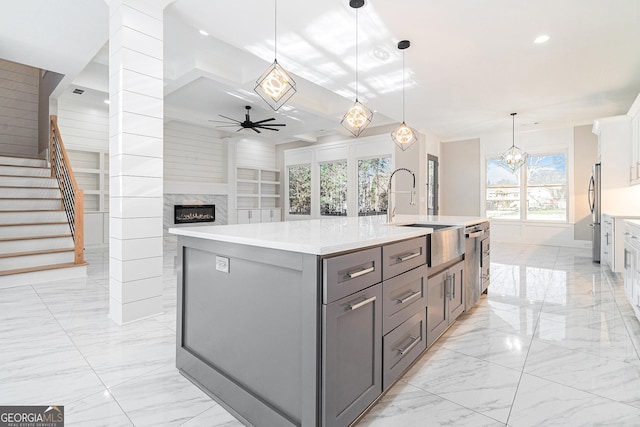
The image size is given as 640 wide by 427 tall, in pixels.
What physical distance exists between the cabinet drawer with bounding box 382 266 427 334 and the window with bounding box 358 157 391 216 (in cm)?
650

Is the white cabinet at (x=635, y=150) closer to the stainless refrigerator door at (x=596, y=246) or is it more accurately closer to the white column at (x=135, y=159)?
the stainless refrigerator door at (x=596, y=246)

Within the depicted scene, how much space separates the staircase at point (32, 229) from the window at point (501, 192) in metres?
8.85

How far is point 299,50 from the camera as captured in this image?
3934 mm

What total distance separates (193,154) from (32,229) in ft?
14.9

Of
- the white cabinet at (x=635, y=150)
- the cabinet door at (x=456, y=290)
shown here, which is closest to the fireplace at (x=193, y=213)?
the cabinet door at (x=456, y=290)

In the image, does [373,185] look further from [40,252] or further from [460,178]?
[40,252]

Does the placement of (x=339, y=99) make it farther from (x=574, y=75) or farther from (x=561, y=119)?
(x=561, y=119)

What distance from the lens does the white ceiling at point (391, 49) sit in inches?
125

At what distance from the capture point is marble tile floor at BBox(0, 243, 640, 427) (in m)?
1.58

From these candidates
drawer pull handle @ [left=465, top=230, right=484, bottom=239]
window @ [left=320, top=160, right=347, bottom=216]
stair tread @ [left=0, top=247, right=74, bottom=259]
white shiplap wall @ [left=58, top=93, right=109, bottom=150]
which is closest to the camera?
drawer pull handle @ [left=465, top=230, right=484, bottom=239]

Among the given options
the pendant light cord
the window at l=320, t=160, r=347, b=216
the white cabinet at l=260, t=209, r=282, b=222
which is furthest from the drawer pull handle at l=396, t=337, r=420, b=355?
the white cabinet at l=260, t=209, r=282, b=222

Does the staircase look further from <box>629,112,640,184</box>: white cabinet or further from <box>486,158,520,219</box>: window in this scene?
<box>486,158,520,219</box>: window

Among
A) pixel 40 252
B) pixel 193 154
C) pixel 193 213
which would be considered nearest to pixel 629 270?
pixel 40 252

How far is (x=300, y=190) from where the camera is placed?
1024 centimetres
